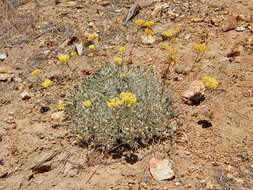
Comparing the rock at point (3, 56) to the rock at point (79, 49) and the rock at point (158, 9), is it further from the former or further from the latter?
the rock at point (158, 9)

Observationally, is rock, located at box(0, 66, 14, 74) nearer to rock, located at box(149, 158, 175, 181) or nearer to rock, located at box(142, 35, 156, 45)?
rock, located at box(142, 35, 156, 45)

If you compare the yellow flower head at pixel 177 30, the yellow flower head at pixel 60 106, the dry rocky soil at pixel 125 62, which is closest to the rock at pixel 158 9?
the dry rocky soil at pixel 125 62

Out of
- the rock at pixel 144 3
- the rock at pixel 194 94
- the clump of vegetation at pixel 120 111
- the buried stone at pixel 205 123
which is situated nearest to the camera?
the clump of vegetation at pixel 120 111

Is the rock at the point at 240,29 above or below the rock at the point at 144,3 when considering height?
below

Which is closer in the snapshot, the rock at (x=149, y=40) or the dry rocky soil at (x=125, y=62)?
the dry rocky soil at (x=125, y=62)

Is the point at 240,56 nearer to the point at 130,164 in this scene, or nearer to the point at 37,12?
the point at 130,164

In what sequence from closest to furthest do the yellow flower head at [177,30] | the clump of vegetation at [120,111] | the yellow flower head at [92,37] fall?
the clump of vegetation at [120,111]
the yellow flower head at [92,37]
the yellow flower head at [177,30]
